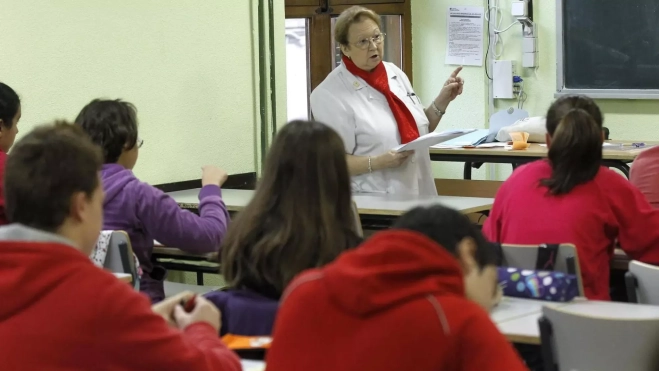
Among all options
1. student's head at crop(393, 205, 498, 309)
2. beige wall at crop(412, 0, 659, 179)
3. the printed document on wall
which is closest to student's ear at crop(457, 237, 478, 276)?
student's head at crop(393, 205, 498, 309)

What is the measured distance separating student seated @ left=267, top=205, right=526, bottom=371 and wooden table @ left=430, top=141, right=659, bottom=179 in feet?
12.6

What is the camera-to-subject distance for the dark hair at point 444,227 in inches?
53.1

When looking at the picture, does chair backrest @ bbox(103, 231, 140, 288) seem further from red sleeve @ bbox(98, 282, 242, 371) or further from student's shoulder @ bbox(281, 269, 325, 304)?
student's shoulder @ bbox(281, 269, 325, 304)

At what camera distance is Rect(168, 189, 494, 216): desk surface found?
3.72 meters

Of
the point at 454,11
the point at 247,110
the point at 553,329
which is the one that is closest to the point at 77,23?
the point at 247,110

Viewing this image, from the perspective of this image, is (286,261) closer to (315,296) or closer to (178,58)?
(315,296)

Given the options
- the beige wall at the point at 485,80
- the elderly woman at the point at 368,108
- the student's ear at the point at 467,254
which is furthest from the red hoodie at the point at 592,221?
the beige wall at the point at 485,80

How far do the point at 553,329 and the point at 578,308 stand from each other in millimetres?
317

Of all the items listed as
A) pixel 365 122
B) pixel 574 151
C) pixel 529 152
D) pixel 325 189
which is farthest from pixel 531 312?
pixel 529 152

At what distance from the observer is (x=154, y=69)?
14.6 ft

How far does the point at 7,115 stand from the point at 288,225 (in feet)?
5.02

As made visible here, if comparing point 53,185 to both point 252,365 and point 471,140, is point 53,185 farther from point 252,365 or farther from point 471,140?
point 471,140

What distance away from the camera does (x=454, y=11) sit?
693cm

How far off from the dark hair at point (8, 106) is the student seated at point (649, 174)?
7.49ft
